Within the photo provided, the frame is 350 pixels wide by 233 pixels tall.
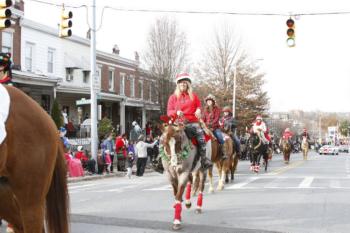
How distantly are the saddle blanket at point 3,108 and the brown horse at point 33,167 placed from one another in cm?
6

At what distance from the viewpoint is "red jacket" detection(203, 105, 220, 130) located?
12680 millimetres

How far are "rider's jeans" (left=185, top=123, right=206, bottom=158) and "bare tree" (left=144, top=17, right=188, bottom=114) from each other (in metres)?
30.0

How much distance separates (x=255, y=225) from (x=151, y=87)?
3325cm

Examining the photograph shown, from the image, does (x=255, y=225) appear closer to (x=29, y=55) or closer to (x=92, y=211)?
(x=92, y=211)

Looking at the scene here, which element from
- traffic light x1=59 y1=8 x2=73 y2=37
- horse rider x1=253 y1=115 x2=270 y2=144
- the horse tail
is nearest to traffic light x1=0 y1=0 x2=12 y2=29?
traffic light x1=59 y1=8 x2=73 y2=37

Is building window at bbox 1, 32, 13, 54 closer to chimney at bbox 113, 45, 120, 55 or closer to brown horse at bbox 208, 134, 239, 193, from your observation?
chimney at bbox 113, 45, 120, 55

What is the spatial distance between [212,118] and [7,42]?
2127cm

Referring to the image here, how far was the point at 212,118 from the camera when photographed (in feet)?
42.2

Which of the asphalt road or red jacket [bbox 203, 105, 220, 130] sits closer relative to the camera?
the asphalt road

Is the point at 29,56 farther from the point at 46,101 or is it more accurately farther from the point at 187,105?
the point at 187,105

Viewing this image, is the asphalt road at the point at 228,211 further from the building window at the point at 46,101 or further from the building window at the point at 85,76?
the building window at the point at 85,76

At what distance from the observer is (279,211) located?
997cm

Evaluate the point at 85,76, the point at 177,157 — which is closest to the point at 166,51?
the point at 85,76

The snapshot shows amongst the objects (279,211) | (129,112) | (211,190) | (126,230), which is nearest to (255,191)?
(211,190)
